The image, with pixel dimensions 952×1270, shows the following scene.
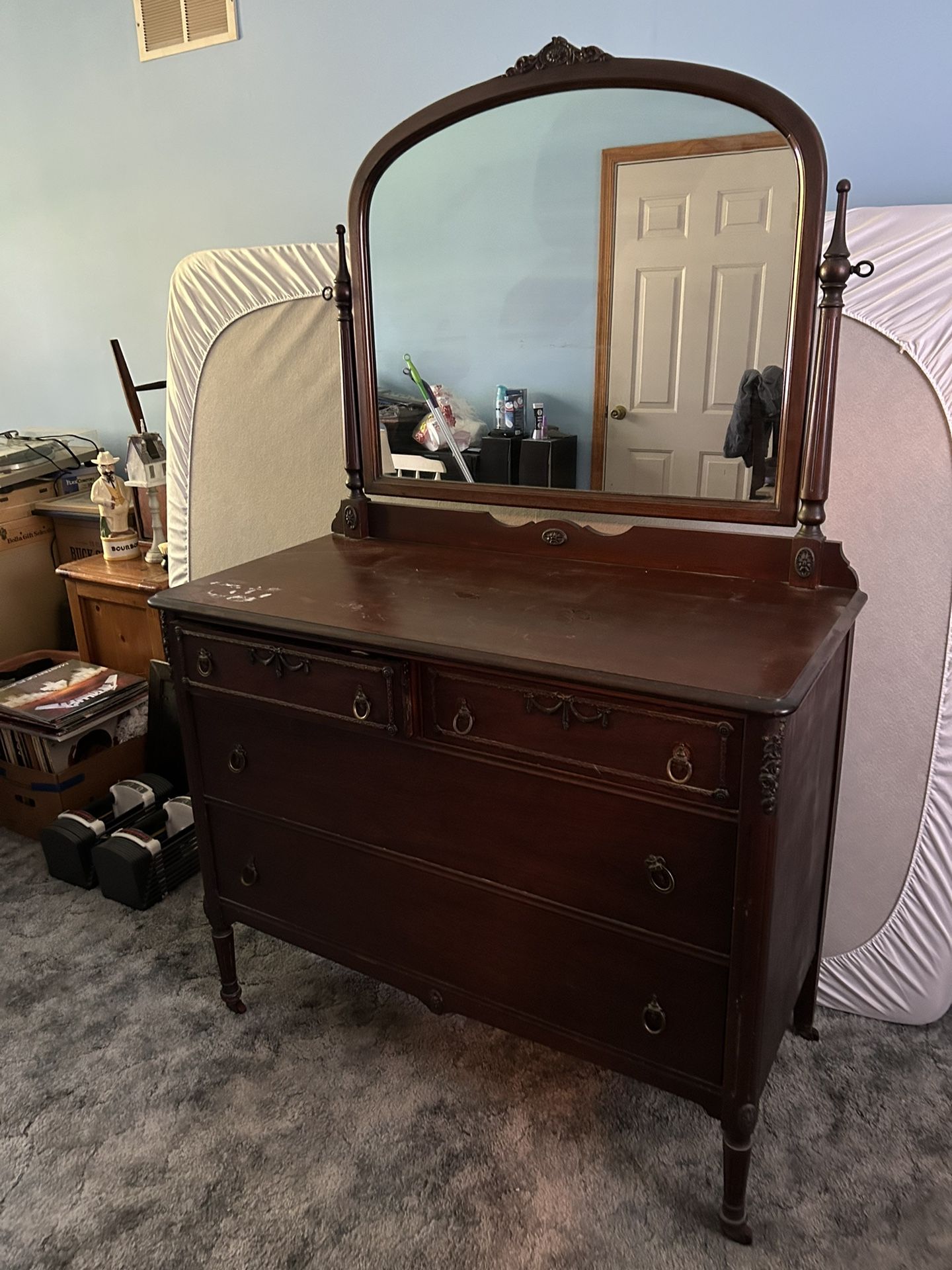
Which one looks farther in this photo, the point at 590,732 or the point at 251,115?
the point at 251,115

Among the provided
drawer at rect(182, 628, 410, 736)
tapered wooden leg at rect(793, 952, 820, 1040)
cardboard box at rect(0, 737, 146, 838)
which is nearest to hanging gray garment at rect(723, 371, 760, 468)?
drawer at rect(182, 628, 410, 736)

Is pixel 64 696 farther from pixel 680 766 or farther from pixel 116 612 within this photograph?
pixel 680 766

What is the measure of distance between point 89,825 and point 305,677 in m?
1.19

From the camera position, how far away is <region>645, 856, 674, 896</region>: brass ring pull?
1279 mm

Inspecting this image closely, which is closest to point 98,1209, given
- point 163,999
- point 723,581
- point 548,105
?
point 163,999

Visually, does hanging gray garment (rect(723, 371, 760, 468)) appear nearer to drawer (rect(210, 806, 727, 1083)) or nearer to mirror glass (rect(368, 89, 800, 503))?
mirror glass (rect(368, 89, 800, 503))

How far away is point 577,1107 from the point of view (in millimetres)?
1648

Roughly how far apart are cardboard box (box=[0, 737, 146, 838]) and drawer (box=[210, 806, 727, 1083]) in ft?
2.96

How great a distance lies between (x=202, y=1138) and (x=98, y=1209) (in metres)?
0.19

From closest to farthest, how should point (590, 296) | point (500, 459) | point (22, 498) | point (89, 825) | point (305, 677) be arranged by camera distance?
1. point (305, 677)
2. point (590, 296)
3. point (500, 459)
4. point (89, 825)
5. point (22, 498)

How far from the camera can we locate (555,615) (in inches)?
55.7

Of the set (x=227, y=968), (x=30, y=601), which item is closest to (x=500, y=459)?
(x=227, y=968)

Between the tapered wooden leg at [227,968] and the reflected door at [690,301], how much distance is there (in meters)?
1.18

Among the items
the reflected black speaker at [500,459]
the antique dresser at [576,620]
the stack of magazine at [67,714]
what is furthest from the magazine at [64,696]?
the reflected black speaker at [500,459]
